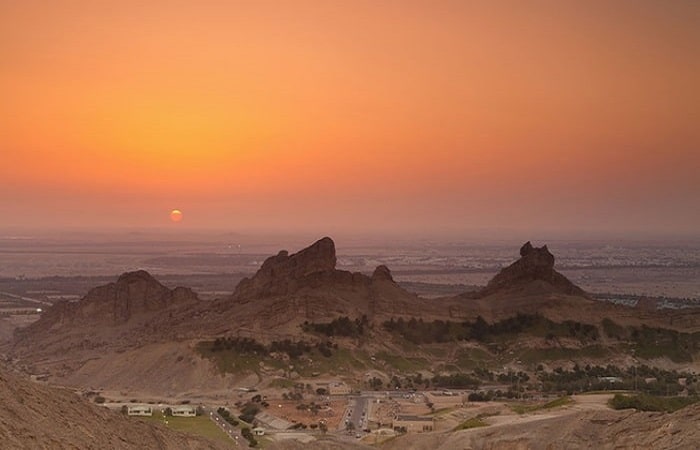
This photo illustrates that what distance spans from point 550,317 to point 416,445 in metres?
67.7

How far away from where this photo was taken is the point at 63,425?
3103 cm

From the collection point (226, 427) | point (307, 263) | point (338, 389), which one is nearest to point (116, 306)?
point (307, 263)

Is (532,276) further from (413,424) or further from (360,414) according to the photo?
(413,424)

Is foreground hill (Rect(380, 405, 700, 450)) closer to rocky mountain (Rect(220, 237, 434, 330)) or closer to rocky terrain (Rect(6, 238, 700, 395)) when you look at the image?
rocky terrain (Rect(6, 238, 700, 395))

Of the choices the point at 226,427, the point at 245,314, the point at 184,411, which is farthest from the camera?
the point at 245,314

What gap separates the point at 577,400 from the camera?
214 feet

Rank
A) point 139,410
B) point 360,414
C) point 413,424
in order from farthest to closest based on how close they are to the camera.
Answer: point 360,414 → point 139,410 → point 413,424

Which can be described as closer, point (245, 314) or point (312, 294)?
point (245, 314)

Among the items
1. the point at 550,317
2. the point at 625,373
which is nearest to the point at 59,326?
the point at 550,317

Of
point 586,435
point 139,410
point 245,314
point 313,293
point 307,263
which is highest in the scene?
point 307,263

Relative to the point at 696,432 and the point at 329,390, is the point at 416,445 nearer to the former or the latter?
the point at 696,432

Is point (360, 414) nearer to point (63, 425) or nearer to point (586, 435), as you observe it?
point (586, 435)

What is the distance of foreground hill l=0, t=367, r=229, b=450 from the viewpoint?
28062mm

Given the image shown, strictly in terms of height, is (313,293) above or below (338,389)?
above
